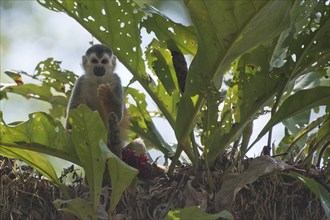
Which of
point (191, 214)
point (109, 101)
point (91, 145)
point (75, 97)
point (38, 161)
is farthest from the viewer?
point (75, 97)

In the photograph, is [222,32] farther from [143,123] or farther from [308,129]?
[143,123]

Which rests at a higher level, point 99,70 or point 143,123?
point 99,70

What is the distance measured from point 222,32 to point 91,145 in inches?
26.8

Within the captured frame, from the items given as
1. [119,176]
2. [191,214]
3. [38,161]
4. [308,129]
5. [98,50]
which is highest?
[98,50]

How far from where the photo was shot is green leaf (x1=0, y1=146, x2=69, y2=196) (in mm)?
2938

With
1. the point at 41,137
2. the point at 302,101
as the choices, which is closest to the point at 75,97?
the point at 41,137

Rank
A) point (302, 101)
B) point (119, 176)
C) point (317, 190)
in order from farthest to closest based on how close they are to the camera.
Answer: point (302, 101) < point (317, 190) < point (119, 176)

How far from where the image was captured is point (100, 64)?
14.9 ft

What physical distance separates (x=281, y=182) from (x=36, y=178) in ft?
3.57

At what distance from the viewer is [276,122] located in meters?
3.16

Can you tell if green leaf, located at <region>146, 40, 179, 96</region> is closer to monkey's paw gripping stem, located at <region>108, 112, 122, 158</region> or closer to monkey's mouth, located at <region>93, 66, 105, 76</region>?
monkey's paw gripping stem, located at <region>108, 112, 122, 158</region>

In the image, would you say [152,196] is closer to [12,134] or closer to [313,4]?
[12,134]

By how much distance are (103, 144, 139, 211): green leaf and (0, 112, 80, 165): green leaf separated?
0.34 metres

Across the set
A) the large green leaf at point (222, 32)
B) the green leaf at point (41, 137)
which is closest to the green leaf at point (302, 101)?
the large green leaf at point (222, 32)
